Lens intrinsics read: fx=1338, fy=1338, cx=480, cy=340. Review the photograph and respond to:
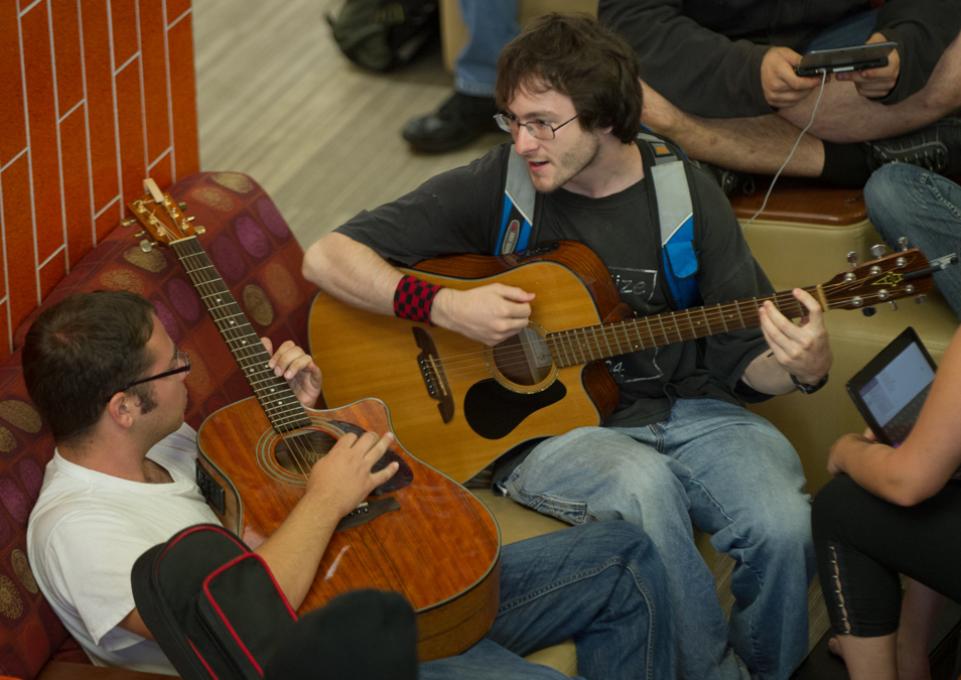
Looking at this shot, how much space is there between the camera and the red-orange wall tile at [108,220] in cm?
257

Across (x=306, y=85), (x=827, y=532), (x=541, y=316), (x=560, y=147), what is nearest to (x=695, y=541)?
(x=827, y=532)

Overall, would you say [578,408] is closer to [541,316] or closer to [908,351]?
[541,316]

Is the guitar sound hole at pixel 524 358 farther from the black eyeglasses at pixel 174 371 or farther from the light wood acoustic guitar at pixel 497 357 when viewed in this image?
the black eyeglasses at pixel 174 371

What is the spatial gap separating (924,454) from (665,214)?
0.72 m

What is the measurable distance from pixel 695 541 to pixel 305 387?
799 millimetres

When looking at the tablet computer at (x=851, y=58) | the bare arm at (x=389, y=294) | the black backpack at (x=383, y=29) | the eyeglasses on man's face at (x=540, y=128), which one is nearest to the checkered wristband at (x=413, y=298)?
the bare arm at (x=389, y=294)

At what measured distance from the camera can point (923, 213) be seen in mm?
2838

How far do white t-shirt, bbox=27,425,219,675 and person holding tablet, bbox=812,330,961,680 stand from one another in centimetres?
107

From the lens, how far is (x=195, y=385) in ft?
8.01

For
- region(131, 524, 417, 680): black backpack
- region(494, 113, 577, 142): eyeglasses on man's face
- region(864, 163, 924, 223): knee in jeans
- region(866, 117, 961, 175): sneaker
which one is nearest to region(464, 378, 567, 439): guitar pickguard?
region(494, 113, 577, 142): eyeglasses on man's face

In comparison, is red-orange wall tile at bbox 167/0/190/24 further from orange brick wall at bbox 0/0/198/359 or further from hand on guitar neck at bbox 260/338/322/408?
hand on guitar neck at bbox 260/338/322/408

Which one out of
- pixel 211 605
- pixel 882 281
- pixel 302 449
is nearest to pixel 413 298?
pixel 302 449

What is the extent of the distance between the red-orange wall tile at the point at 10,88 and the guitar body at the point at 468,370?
64cm

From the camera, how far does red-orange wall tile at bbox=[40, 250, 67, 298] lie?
243cm
